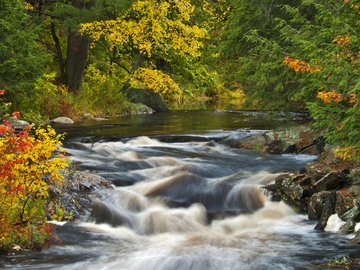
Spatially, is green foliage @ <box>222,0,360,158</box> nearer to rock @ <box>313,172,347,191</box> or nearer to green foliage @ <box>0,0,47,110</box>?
rock @ <box>313,172,347,191</box>

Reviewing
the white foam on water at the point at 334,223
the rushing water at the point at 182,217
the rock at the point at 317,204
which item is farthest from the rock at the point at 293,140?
the white foam on water at the point at 334,223

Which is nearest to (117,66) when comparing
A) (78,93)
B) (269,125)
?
(78,93)

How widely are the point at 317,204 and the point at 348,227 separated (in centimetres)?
86

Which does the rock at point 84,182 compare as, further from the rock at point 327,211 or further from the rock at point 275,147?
the rock at point 275,147

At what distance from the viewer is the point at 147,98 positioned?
26.8 meters

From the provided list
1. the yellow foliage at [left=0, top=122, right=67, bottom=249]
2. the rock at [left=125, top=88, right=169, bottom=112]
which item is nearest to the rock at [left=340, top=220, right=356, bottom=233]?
the yellow foliage at [left=0, top=122, right=67, bottom=249]

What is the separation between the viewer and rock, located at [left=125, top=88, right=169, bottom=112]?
2637 centimetres

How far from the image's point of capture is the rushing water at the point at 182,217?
6844 mm

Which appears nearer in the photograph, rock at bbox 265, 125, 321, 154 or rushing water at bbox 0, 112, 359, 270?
rushing water at bbox 0, 112, 359, 270

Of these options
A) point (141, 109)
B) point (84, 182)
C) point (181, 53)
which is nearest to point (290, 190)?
point (84, 182)

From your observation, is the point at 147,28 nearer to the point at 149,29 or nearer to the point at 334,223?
the point at 149,29

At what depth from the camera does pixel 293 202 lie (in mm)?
9250

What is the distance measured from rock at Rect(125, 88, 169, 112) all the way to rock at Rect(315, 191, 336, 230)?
18.6m

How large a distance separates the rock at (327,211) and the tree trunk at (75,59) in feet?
50.4
